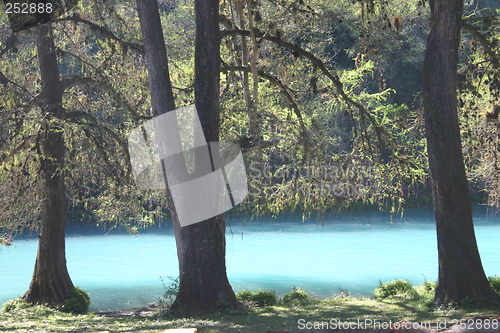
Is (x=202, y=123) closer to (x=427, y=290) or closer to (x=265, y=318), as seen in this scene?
(x=265, y=318)

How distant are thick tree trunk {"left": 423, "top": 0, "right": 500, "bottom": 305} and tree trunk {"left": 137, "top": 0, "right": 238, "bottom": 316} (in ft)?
10.8

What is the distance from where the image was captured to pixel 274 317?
8.72m

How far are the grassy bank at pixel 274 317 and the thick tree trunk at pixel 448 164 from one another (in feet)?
1.70

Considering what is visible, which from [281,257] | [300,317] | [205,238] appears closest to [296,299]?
[300,317]

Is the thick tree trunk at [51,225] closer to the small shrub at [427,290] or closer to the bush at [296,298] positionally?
the bush at [296,298]

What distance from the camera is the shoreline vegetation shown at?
712cm

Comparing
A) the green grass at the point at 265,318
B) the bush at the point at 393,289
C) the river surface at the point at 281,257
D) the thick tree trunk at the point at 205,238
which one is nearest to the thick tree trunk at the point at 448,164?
the green grass at the point at 265,318

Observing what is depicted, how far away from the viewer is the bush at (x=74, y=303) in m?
11.8

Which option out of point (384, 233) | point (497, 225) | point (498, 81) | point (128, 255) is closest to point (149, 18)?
point (498, 81)

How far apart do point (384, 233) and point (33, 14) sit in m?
22.0

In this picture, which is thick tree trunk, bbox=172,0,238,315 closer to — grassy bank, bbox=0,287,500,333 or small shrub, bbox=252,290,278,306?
grassy bank, bbox=0,287,500,333

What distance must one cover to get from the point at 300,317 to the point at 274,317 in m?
0.44

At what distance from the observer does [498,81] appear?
10.4 metres

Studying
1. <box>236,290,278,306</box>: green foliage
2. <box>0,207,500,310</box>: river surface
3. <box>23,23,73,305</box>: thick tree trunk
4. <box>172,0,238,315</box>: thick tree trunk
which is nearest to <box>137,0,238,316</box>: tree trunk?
<box>172,0,238,315</box>: thick tree trunk
